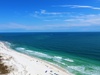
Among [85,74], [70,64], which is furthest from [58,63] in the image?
[85,74]

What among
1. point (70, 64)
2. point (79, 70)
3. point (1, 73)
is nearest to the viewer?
point (1, 73)

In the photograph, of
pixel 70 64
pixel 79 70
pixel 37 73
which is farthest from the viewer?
pixel 70 64

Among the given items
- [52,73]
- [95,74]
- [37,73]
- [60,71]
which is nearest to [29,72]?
[37,73]

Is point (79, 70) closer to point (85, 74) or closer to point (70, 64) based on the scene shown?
point (85, 74)

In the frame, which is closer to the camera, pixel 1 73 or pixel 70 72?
pixel 1 73

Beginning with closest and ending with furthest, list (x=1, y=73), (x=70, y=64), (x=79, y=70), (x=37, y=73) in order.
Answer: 1. (x=1, y=73)
2. (x=37, y=73)
3. (x=79, y=70)
4. (x=70, y=64)

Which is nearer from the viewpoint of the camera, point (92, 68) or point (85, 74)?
point (85, 74)

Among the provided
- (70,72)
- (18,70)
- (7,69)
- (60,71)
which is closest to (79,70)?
(70,72)

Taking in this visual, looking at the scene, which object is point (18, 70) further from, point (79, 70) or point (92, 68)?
point (92, 68)
